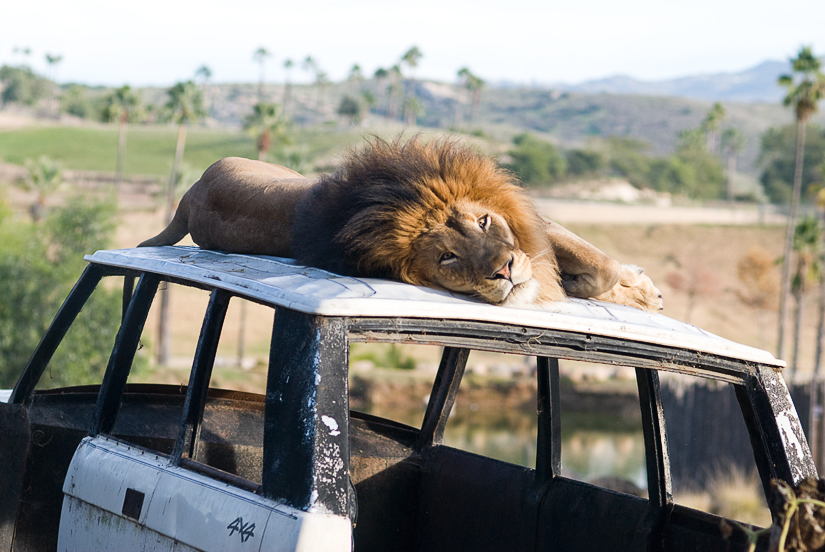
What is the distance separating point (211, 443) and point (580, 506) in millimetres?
1378

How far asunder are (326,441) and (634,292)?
1.54 meters

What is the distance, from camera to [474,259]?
2.40 meters

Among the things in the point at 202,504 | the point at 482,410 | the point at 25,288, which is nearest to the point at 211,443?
the point at 202,504

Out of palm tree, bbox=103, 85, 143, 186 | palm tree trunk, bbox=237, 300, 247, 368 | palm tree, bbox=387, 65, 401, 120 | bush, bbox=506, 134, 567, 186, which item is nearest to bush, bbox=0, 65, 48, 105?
palm tree, bbox=387, 65, 401, 120

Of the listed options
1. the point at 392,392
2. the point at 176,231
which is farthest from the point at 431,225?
the point at 392,392

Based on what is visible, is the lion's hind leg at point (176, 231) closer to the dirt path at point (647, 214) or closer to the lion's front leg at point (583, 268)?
the lion's front leg at point (583, 268)

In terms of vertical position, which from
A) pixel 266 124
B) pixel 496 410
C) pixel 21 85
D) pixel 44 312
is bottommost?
pixel 496 410

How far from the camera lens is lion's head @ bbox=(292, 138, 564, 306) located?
2393 millimetres

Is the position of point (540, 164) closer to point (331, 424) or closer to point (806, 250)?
point (806, 250)

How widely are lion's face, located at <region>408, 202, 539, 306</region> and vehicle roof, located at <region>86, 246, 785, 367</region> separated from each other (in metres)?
0.08

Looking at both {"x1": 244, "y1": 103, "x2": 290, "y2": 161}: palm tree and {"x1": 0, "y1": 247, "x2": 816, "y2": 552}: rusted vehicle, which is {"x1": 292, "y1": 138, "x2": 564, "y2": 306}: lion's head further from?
{"x1": 244, "y1": 103, "x2": 290, "y2": 161}: palm tree

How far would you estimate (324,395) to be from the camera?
1807 mm

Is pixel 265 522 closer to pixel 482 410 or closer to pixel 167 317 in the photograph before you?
pixel 482 410

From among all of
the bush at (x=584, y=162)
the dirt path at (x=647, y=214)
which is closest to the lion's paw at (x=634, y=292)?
the dirt path at (x=647, y=214)
